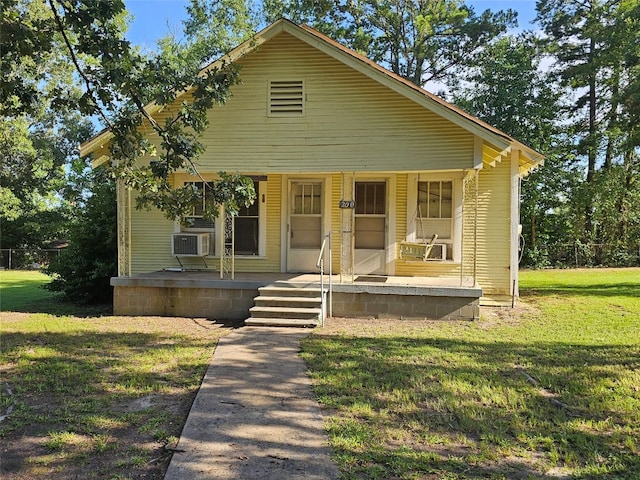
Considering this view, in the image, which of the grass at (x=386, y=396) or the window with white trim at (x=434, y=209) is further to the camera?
the window with white trim at (x=434, y=209)

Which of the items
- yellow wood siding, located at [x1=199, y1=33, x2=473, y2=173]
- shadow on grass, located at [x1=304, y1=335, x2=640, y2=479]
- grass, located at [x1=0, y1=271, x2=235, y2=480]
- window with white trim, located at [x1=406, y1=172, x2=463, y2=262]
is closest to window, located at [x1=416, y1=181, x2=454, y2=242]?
window with white trim, located at [x1=406, y1=172, x2=463, y2=262]

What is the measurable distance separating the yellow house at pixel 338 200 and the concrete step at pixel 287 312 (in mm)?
875

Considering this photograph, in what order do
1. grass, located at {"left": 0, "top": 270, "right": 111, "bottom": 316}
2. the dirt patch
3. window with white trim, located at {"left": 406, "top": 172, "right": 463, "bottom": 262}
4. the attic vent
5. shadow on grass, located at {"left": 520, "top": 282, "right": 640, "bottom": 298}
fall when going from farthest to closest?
shadow on grass, located at {"left": 520, "top": 282, "right": 640, "bottom": 298} → window with white trim, located at {"left": 406, "top": 172, "right": 463, "bottom": 262} → grass, located at {"left": 0, "top": 270, "right": 111, "bottom": 316} → the attic vent → the dirt patch

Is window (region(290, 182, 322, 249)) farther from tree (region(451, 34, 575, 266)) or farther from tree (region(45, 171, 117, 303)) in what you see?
tree (region(451, 34, 575, 266))

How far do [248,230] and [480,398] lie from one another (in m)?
7.29

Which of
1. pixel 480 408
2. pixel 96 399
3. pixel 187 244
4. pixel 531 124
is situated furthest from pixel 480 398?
pixel 531 124

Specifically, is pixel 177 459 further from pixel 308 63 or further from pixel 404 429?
pixel 308 63

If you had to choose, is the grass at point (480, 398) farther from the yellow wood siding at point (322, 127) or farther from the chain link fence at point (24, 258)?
the chain link fence at point (24, 258)

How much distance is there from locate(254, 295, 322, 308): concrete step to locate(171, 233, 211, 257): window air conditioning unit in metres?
2.46

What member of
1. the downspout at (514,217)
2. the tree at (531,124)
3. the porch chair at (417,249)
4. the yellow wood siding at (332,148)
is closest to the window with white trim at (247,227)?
the yellow wood siding at (332,148)

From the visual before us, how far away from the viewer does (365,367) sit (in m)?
5.50

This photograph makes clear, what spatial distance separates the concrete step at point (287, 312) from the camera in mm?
7988

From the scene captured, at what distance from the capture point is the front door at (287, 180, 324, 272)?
421 inches

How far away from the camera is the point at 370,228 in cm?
1066
